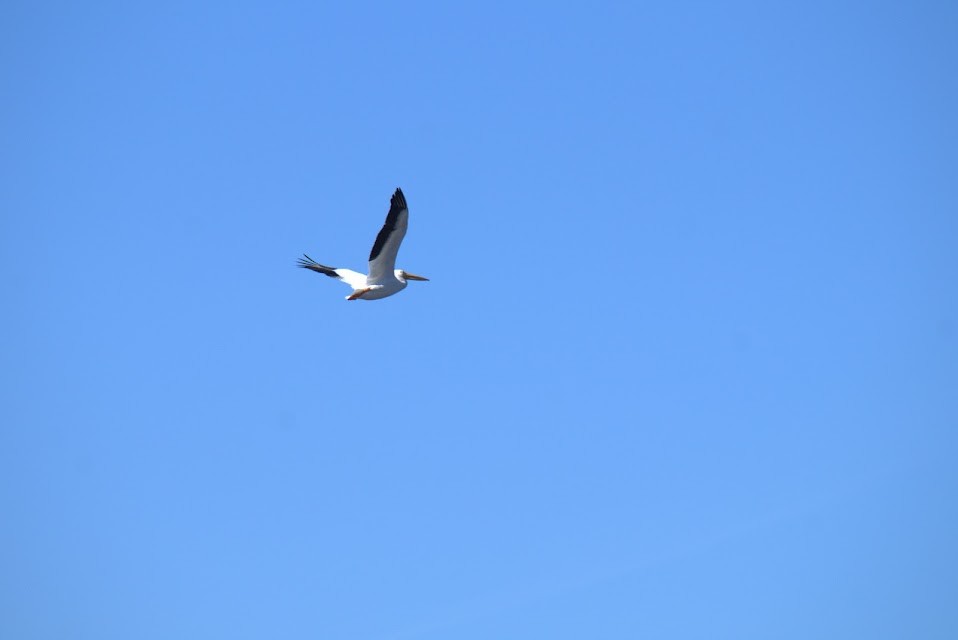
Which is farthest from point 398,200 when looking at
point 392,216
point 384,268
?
point 384,268

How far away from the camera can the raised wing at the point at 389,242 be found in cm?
3147

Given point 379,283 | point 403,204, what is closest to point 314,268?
point 379,283

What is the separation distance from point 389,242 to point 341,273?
11.0 feet

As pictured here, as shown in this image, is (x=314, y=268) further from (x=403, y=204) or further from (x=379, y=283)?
(x=403, y=204)

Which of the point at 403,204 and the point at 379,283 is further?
the point at 379,283

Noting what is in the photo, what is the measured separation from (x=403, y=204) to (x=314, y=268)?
539 centimetres

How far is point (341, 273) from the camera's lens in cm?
3525

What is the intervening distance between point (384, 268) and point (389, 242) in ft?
4.40

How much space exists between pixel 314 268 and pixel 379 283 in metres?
2.79

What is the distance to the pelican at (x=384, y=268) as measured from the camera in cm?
3159

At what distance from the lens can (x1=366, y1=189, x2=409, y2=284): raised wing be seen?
31.5 m

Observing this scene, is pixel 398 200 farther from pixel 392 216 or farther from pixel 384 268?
pixel 384 268

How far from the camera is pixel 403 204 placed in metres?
31.5

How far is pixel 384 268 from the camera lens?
A: 1320 inches
